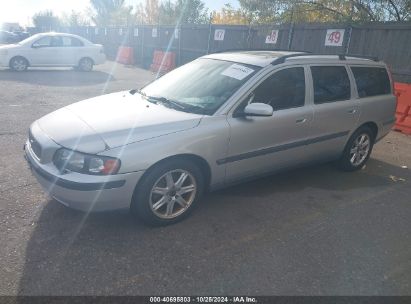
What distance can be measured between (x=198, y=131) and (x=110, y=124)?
0.82 m

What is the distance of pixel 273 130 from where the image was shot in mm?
3982

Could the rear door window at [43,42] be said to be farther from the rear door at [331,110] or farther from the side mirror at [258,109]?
the side mirror at [258,109]

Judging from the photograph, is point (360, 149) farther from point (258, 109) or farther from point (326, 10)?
point (326, 10)

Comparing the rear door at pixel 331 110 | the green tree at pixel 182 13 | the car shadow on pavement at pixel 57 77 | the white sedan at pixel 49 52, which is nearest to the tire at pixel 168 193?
the rear door at pixel 331 110

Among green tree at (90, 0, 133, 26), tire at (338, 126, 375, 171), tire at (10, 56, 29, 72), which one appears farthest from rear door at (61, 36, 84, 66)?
green tree at (90, 0, 133, 26)

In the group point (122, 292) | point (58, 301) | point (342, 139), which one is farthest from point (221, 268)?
point (342, 139)

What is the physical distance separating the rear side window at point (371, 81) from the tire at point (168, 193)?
286 centimetres

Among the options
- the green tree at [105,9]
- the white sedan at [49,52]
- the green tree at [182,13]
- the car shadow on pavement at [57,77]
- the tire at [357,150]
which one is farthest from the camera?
the green tree at [105,9]

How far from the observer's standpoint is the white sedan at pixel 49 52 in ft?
43.7

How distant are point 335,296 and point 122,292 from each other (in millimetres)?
1613

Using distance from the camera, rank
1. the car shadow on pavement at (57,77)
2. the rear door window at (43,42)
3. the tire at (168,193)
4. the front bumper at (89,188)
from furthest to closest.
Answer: the rear door window at (43,42) → the car shadow on pavement at (57,77) → the tire at (168,193) → the front bumper at (89,188)

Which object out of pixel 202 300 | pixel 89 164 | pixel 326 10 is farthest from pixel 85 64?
pixel 202 300

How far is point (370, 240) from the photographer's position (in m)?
3.53

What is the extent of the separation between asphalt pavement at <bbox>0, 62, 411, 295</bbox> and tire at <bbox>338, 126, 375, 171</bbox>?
1.72 ft
